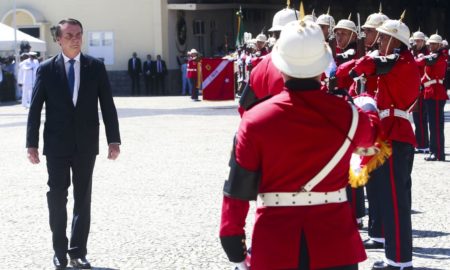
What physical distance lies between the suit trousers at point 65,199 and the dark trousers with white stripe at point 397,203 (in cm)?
215

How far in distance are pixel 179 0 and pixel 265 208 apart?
38.9 metres

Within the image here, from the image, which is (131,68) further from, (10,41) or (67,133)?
(67,133)

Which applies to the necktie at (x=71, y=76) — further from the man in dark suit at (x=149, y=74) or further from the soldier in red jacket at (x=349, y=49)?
the man in dark suit at (x=149, y=74)

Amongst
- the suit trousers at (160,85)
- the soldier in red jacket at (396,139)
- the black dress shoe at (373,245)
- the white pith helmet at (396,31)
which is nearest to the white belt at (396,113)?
the soldier in red jacket at (396,139)

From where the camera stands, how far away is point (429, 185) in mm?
11602

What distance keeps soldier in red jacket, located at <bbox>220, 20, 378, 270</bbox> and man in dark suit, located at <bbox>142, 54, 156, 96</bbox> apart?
120 feet

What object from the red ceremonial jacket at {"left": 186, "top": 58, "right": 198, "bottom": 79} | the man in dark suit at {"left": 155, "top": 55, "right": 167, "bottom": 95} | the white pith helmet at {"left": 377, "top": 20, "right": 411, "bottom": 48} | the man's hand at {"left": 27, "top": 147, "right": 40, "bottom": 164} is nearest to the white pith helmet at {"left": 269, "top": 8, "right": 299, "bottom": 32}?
the white pith helmet at {"left": 377, "top": 20, "right": 411, "bottom": 48}

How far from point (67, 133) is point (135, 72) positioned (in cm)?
3342

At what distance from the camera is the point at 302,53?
4.13 metres

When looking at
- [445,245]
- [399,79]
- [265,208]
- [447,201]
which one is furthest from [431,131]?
[265,208]

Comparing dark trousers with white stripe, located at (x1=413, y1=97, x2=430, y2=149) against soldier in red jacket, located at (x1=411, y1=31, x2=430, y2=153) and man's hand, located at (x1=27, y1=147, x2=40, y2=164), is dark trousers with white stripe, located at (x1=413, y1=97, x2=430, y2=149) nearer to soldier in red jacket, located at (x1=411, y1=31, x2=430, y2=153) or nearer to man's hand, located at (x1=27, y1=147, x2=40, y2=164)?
soldier in red jacket, located at (x1=411, y1=31, x2=430, y2=153)

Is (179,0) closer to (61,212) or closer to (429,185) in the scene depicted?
(429,185)

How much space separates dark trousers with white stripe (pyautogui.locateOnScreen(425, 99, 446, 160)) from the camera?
1414 cm

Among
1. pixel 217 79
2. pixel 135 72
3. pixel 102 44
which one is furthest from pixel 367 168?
pixel 102 44
